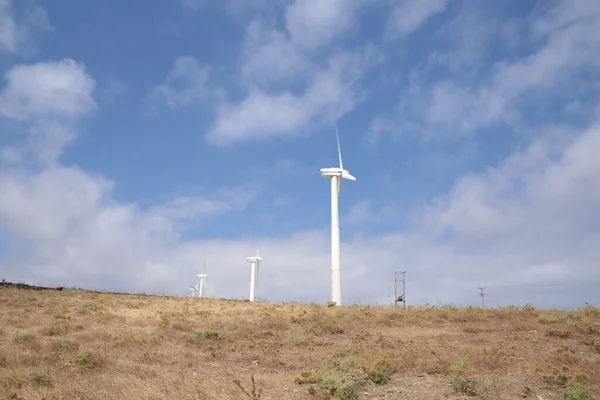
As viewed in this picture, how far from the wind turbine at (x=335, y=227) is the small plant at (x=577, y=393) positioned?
23.9 meters

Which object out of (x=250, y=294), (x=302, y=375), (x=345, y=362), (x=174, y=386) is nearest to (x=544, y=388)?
(x=345, y=362)

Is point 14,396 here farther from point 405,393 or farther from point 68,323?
point 68,323

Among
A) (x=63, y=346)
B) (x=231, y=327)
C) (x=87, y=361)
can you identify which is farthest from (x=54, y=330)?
(x=231, y=327)

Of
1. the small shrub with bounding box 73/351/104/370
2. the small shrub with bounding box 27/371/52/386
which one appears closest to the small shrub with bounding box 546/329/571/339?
the small shrub with bounding box 73/351/104/370

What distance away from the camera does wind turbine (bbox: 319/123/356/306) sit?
36594 mm

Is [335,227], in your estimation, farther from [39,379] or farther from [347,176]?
[39,379]

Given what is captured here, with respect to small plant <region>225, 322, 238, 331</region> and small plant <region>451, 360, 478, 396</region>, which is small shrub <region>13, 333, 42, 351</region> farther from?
small plant <region>451, 360, 478, 396</region>

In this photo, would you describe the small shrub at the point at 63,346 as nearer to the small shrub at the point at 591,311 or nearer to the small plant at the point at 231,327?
the small plant at the point at 231,327

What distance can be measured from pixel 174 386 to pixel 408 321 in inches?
596

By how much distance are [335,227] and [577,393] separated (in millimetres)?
27750

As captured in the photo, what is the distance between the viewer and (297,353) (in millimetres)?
18328

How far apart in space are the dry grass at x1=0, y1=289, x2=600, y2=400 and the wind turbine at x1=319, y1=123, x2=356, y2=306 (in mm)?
5809

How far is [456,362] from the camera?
14.2 meters

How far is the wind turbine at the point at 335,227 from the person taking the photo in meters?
36.6
